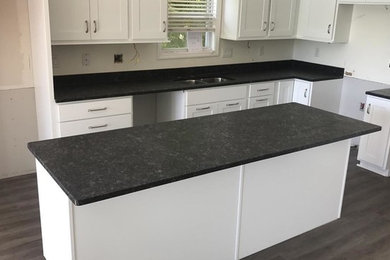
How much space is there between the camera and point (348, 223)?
3.36 m

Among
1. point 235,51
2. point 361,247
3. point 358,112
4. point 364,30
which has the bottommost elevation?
point 361,247

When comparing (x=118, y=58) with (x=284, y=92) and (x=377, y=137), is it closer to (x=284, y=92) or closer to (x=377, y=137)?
(x=284, y=92)

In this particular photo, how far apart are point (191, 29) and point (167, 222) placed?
292cm

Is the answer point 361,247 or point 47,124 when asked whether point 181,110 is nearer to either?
point 47,124

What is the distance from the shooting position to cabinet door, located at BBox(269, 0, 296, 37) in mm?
4867

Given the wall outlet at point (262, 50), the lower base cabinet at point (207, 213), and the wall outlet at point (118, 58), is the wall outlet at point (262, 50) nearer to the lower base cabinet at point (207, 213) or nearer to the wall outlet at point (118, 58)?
the wall outlet at point (118, 58)

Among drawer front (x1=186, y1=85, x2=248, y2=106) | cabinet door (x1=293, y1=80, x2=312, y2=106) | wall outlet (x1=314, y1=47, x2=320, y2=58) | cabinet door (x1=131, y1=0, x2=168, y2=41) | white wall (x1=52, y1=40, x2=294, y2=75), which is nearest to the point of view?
Answer: cabinet door (x1=131, y1=0, x2=168, y2=41)

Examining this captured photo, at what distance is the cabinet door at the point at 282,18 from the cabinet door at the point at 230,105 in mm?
983

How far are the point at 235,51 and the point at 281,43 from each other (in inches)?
30.8

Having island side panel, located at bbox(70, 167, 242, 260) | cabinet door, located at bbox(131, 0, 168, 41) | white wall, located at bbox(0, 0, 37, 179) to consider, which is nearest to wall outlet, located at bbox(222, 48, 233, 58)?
cabinet door, located at bbox(131, 0, 168, 41)

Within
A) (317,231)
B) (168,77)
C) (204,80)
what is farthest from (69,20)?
(317,231)

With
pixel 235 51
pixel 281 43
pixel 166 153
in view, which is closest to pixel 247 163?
pixel 166 153

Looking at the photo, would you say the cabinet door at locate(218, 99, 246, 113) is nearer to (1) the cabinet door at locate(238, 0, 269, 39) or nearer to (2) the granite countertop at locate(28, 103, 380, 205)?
(1) the cabinet door at locate(238, 0, 269, 39)

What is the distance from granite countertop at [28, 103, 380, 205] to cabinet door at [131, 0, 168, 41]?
1.42 m
